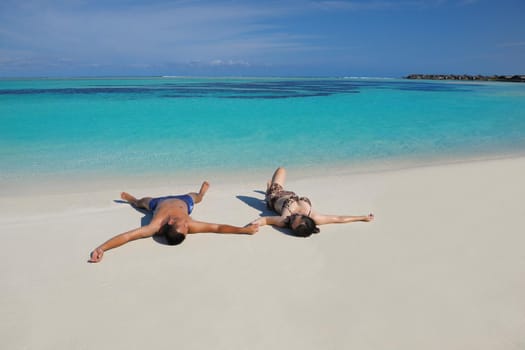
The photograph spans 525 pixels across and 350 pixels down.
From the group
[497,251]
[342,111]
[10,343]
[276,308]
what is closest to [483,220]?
[497,251]

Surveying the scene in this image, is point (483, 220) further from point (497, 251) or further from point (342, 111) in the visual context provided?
point (342, 111)

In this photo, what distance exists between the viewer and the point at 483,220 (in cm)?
494

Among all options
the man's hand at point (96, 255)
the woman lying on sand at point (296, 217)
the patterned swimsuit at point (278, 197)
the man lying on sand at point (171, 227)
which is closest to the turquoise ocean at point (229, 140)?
the patterned swimsuit at point (278, 197)

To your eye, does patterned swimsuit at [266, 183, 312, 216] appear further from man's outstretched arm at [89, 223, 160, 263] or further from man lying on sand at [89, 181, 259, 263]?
man's outstretched arm at [89, 223, 160, 263]

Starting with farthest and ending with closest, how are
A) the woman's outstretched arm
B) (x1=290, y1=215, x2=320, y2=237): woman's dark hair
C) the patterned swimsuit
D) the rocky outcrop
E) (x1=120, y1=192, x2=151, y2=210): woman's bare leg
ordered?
the rocky outcrop < (x1=120, y1=192, x2=151, y2=210): woman's bare leg < the patterned swimsuit < the woman's outstretched arm < (x1=290, y1=215, x2=320, y2=237): woman's dark hair

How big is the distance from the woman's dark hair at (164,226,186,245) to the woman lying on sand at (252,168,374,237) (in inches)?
39.9

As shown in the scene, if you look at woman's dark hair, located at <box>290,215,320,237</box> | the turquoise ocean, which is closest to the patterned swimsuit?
woman's dark hair, located at <box>290,215,320,237</box>

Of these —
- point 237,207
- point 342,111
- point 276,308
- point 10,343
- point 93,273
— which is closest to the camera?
point 10,343

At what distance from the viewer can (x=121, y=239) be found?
4.15m

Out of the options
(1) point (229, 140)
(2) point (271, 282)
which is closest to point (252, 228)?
(2) point (271, 282)

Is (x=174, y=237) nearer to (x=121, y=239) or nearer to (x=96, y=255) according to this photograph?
(x=121, y=239)

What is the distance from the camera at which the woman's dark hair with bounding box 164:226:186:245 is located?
4.19 m

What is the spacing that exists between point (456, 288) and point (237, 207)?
10.8ft

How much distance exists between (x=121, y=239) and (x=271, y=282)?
1.90 meters
